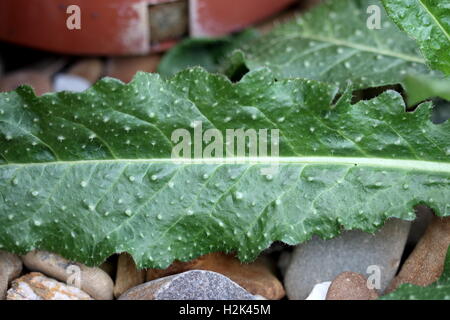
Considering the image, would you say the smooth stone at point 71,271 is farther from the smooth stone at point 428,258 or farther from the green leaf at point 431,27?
the green leaf at point 431,27

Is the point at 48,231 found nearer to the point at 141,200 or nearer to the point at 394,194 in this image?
the point at 141,200

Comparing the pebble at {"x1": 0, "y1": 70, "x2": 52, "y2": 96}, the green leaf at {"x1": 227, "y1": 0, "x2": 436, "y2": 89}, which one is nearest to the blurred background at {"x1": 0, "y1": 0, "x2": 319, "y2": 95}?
the pebble at {"x1": 0, "y1": 70, "x2": 52, "y2": 96}

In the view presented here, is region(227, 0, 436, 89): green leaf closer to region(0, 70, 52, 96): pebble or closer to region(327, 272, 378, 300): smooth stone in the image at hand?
region(327, 272, 378, 300): smooth stone

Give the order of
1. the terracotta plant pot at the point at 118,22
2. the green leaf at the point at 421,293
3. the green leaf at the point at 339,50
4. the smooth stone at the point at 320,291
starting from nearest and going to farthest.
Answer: the green leaf at the point at 421,293 → the smooth stone at the point at 320,291 → the green leaf at the point at 339,50 → the terracotta plant pot at the point at 118,22

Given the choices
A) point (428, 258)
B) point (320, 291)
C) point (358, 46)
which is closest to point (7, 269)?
point (320, 291)

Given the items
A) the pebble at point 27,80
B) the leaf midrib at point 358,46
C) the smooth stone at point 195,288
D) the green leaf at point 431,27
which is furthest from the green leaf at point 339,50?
the pebble at point 27,80

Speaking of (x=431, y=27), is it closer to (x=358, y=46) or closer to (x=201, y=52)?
(x=358, y=46)

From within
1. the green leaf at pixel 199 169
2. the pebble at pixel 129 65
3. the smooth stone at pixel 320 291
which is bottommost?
the smooth stone at pixel 320 291
